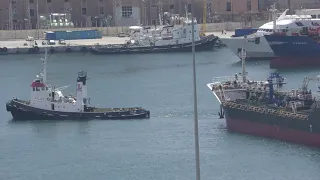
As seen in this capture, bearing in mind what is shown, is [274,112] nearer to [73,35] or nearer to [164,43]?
[164,43]

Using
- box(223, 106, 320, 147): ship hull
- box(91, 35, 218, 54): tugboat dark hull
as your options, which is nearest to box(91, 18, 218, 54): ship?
box(91, 35, 218, 54): tugboat dark hull

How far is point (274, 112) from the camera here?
28469 millimetres

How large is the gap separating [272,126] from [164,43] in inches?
1428

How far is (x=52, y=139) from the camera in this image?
1189 inches

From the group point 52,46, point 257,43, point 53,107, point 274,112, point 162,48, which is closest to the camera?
point 274,112

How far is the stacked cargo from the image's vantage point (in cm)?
6806

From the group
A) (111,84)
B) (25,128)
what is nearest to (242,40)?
(111,84)

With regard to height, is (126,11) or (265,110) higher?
(126,11)

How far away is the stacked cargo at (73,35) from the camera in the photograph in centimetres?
6806

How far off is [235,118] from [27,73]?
914 inches

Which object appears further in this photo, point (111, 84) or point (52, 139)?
point (111, 84)

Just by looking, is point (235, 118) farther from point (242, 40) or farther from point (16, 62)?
point (16, 62)

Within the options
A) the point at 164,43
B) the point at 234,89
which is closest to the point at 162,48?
the point at 164,43

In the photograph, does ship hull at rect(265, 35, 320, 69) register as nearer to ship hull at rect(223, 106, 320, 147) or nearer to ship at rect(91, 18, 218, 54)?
ship at rect(91, 18, 218, 54)
